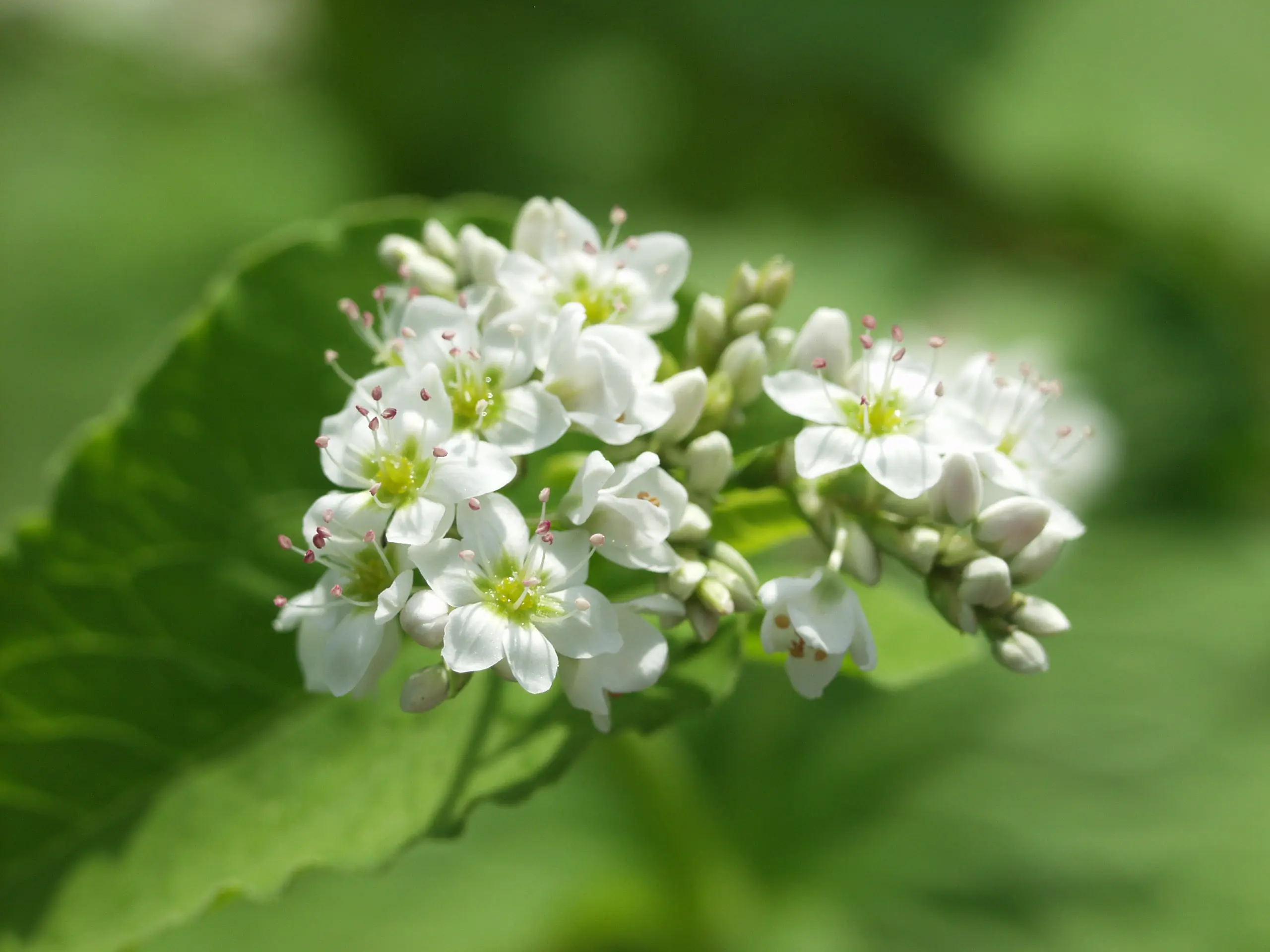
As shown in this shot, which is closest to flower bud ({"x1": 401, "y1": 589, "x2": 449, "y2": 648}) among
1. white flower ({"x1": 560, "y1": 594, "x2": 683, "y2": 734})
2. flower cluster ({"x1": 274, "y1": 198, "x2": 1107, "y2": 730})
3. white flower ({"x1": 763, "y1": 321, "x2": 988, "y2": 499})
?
flower cluster ({"x1": 274, "y1": 198, "x2": 1107, "y2": 730})

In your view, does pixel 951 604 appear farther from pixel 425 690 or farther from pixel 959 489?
pixel 425 690

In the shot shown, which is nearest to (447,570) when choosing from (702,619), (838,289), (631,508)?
(631,508)

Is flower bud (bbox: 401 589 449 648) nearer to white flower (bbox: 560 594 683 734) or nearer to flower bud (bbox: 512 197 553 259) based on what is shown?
white flower (bbox: 560 594 683 734)

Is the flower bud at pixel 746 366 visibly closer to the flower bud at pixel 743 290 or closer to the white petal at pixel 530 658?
the flower bud at pixel 743 290

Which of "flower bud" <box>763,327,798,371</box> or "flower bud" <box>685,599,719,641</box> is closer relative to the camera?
"flower bud" <box>685,599,719,641</box>

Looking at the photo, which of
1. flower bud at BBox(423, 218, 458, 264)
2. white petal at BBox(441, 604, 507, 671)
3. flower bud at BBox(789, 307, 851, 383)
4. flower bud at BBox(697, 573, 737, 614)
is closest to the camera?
white petal at BBox(441, 604, 507, 671)

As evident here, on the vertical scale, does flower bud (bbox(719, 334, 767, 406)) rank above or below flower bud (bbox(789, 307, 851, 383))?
below
